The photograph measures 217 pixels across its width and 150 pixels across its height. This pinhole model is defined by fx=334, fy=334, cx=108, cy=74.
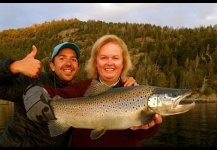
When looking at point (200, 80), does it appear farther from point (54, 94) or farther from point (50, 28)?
point (54, 94)

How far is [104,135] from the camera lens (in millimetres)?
4707

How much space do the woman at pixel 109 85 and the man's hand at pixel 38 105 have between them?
1.02 ft

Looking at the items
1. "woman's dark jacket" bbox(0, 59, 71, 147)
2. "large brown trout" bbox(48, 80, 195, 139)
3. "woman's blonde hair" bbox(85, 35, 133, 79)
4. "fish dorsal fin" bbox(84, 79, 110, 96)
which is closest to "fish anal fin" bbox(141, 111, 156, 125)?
"large brown trout" bbox(48, 80, 195, 139)

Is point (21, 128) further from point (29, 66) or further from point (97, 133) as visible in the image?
point (97, 133)

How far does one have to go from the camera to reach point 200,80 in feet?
269

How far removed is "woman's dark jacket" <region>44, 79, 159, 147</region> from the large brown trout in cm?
26

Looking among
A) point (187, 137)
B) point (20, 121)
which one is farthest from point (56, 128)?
point (187, 137)

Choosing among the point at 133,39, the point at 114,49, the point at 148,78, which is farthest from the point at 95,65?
the point at 133,39

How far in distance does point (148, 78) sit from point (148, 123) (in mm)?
80388

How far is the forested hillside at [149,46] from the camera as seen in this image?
83.6 meters

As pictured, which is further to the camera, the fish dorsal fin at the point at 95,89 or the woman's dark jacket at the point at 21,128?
the woman's dark jacket at the point at 21,128

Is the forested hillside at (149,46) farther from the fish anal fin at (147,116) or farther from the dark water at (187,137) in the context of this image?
the fish anal fin at (147,116)

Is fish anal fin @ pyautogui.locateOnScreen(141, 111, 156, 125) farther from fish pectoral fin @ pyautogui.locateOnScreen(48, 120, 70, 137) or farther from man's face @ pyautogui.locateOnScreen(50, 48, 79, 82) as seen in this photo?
man's face @ pyautogui.locateOnScreen(50, 48, 79, 82)

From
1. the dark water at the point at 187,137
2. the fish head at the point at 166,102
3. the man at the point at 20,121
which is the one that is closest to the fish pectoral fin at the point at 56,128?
the man at the point at 20,121
